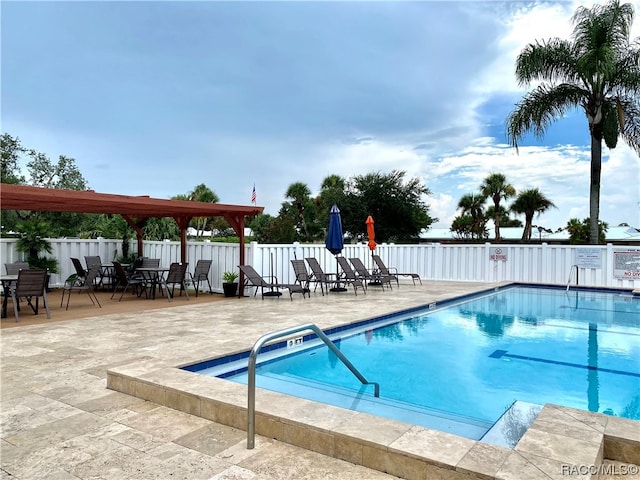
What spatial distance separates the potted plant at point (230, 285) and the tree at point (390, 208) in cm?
1955

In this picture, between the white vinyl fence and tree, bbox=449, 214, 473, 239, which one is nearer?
the white vinyl fence

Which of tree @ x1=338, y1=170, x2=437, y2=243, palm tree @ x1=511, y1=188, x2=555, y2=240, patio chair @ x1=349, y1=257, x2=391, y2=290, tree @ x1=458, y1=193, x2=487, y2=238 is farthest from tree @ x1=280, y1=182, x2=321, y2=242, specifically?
patio chair @ x1=349, y1=257, x2=391, y2=290

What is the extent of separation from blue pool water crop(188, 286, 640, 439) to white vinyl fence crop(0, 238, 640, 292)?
4861mm

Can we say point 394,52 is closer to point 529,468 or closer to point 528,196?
point 529,468

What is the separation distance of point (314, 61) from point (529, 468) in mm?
15928

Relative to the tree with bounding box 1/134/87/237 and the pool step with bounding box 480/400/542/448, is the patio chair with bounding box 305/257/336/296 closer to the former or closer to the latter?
the pool step with bounding box 480/400/542/448

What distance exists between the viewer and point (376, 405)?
413cm

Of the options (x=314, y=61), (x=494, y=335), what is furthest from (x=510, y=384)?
(x=314, y=61)

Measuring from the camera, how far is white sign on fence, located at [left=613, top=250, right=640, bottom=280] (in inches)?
524

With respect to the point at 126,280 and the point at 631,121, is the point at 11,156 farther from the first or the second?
the point at 631,121

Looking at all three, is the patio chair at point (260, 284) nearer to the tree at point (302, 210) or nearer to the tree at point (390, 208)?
the tree at point (390, 208)

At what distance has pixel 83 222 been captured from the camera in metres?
21.8

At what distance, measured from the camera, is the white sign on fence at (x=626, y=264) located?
13320 mm

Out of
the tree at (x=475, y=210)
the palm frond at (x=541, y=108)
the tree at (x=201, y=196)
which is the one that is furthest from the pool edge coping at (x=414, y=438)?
the tree at (x=201, y=196)
